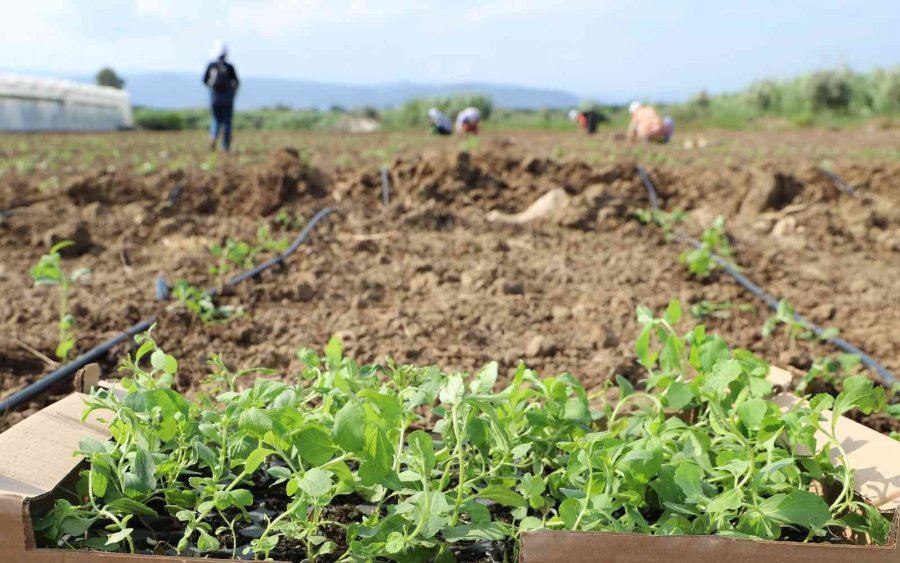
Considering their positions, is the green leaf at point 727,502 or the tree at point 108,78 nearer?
the green leaf at point 727,502

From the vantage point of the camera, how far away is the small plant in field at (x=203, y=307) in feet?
10.1

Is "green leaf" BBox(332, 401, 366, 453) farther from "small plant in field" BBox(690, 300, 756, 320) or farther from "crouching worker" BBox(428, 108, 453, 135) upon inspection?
"crouching worker" BBox(428, 108, 453, 135)

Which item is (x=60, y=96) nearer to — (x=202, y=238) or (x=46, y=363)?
(x=202, y=238)

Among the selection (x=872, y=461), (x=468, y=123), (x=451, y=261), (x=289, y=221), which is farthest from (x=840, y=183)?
(x=468, y=123)

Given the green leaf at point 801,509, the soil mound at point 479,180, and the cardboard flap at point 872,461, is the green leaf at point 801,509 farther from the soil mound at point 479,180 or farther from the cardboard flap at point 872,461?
the soil mound at point 479,180

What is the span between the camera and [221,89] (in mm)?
11203

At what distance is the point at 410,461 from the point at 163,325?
6.46 feet

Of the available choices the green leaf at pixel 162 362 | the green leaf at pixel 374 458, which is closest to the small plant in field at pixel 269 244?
the green leaf at pixel 162 362

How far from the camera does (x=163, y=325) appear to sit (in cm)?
302

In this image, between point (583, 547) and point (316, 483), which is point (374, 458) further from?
point (583, 547)

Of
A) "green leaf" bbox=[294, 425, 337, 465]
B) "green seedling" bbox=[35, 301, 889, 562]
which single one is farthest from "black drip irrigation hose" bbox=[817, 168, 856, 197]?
"green leaf" bbox=[294, 425, 337, 465]

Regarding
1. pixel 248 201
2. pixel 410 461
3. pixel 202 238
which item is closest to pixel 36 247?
pixel 202 238

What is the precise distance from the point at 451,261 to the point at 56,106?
21375 mm

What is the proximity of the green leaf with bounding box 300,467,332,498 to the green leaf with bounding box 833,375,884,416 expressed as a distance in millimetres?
895
